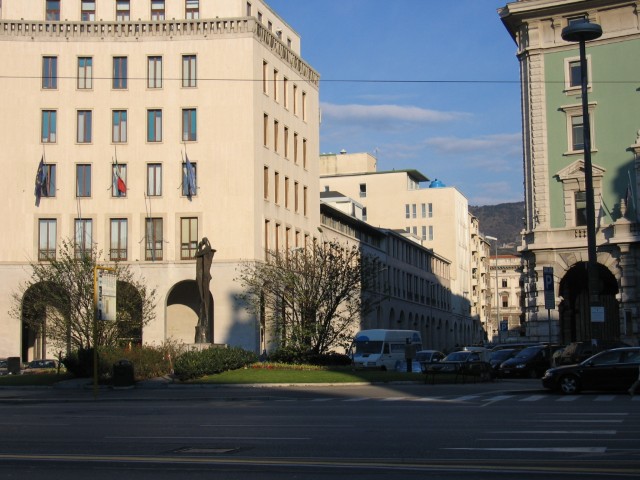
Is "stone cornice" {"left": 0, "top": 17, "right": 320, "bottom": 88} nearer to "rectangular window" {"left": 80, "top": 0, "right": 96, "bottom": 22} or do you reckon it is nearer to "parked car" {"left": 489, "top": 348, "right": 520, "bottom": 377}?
"rectangular window" {"left": 80, "top": 0, "right": 96, "bottom": 22}

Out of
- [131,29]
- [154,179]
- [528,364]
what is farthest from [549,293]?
[131,29]

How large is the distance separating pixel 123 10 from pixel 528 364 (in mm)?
35520

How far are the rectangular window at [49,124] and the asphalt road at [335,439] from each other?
35046 millimetres

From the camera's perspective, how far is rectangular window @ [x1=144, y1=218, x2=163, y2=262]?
58812 mm

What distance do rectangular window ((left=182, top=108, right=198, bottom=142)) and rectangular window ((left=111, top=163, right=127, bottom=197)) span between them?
423cm

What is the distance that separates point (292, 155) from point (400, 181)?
57.7 metres

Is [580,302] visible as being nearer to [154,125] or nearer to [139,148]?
[154,125]

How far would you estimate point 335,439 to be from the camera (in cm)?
1535

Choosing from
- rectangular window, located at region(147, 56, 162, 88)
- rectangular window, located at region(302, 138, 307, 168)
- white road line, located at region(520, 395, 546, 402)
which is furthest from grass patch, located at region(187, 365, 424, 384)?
rectangular window, located at region(302, 138, 307, 168)

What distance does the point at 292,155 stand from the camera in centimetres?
6681

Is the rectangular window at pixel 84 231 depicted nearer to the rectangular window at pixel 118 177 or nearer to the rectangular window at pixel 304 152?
the rectangular window at pixel 118 177

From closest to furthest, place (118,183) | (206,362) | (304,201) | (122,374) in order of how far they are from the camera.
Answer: (122,374)
(206,362)
(118,183)
(304,201)

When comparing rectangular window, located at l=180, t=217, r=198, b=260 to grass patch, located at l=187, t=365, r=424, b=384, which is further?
rectangular window, located at l=180, t=217, r=198, b=260

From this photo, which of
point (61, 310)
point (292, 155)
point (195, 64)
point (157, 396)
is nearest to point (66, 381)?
point (61, 310)
